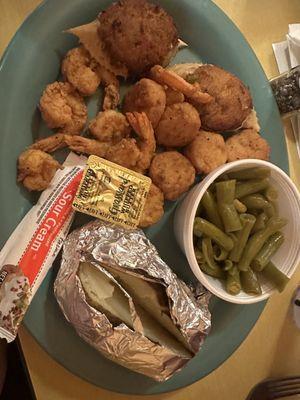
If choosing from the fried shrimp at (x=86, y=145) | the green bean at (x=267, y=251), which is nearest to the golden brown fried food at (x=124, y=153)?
the fried shrimp at (x=86, y=145)

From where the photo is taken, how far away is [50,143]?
103 cm

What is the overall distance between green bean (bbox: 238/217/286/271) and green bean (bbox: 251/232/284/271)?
0.01 meters

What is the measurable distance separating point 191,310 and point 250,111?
0.44 m

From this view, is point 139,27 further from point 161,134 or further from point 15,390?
point 15,390

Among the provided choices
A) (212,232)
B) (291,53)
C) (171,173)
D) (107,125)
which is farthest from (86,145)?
(291,53)

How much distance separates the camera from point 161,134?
110cm

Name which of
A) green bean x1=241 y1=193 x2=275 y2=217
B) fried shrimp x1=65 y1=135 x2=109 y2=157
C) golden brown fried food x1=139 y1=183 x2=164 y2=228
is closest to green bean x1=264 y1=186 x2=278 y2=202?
green bean x1=241 y1=193 x2=275 y2=217

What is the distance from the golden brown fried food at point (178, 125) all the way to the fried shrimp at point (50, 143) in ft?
0.63

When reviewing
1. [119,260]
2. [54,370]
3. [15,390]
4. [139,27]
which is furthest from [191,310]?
[15,390]

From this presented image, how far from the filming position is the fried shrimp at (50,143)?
3.37 ft

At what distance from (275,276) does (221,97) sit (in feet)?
1.25

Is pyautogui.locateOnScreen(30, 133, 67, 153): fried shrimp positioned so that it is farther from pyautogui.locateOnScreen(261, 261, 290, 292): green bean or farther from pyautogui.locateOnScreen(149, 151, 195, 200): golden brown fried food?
pyautogui.locateOnScreen(261, 261, 290, 292): green bean

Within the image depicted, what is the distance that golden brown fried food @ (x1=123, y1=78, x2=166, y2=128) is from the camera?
1.06m

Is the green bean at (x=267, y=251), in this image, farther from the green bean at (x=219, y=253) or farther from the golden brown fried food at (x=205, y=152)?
the golden brown fried food at (x=205, y=152)
